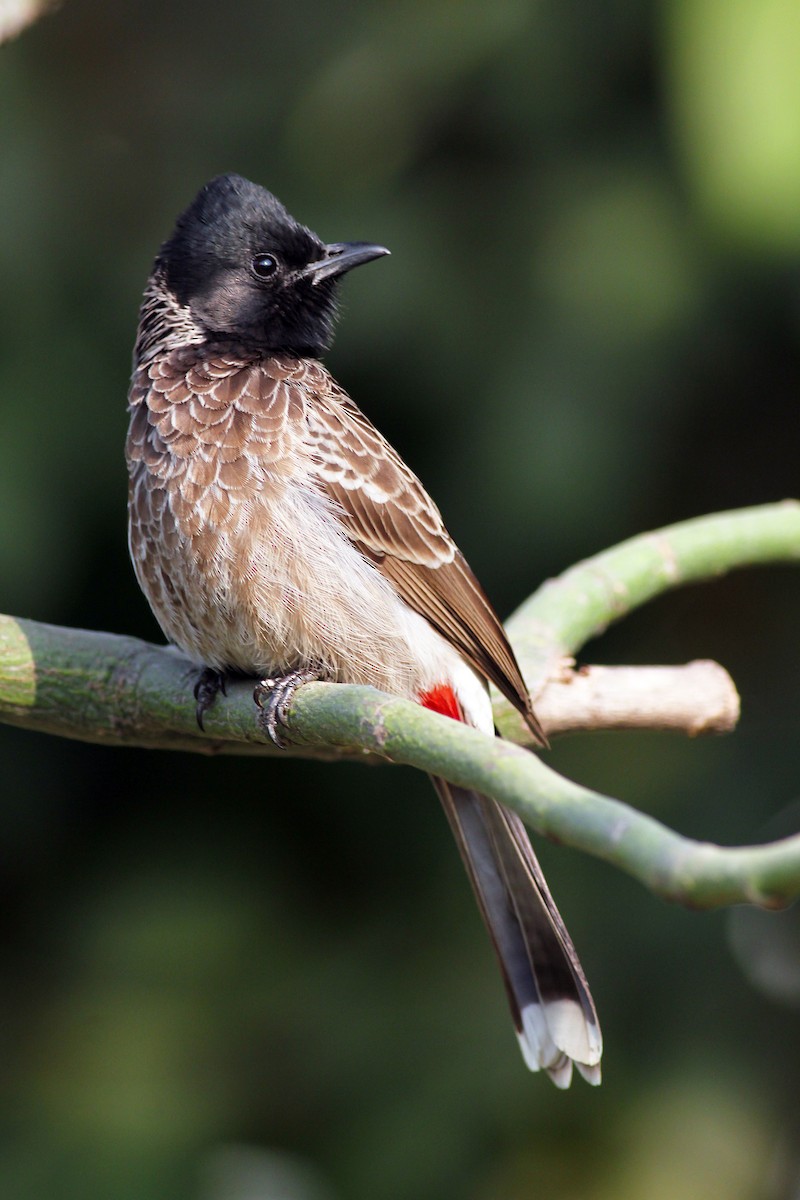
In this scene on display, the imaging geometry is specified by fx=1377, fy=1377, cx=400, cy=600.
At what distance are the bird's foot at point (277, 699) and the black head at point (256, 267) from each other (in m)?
0.88

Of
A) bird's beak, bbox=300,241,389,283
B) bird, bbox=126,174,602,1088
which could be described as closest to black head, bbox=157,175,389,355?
bird's beak, bbox=300,241,389,283

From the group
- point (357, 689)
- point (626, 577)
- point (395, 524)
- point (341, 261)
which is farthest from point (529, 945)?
point (341, 261)

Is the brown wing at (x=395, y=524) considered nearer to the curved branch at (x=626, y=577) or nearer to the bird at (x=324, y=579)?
the bird at (x=324, y=579)

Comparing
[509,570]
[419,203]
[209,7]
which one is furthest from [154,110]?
[509,570]

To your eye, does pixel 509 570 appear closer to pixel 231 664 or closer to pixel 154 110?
pixel 231 664

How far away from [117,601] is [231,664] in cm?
126

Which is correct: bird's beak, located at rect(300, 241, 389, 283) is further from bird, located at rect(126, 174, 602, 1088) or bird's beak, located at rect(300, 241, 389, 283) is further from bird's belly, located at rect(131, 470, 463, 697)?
bird's belly, located at rect(131, 470, 463, 697)

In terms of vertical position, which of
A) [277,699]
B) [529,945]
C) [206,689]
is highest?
[277,699]

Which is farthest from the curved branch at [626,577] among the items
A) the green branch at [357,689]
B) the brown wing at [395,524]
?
the brown wing at [395,524]

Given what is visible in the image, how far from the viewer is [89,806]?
13.0 feet

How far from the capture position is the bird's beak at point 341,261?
3168 mm

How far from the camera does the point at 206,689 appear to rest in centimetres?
269

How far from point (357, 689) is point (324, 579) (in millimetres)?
824

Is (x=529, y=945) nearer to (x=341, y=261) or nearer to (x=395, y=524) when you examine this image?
(x=395, y=524)
